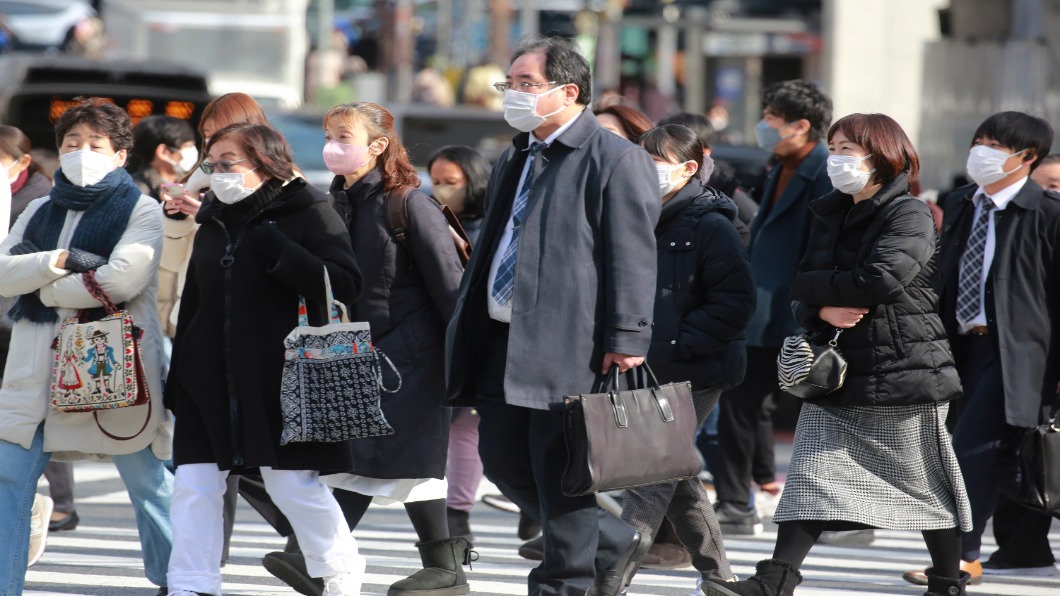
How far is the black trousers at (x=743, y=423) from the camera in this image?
7988 mm

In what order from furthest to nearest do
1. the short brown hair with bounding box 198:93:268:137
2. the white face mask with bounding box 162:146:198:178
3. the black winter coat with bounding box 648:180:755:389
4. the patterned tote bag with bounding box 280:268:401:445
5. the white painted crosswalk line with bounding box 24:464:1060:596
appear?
the white face mask with bounding box 162:146:198:178 → the short brown hair with bounding box 198:93:268:137 → the white painted crosswalk line with bounding box 24:464:1060:596 → the black winter coat with bounding box 648:180:755:389 → the patterned tote bag with bounding box 280:268:401:445

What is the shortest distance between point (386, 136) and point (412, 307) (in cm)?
65

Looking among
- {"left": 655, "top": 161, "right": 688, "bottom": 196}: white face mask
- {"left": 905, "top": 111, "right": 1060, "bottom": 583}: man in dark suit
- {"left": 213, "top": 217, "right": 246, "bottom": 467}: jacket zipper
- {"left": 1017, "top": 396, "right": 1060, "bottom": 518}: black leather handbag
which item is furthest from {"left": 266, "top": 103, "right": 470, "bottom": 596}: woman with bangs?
{"left": 1017, "top": 396, "right": 1060, "bottom": 518}: black leather handbag

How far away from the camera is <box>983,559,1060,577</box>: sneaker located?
730cm

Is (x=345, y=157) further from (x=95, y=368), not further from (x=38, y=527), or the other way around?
(x=38, y=527)

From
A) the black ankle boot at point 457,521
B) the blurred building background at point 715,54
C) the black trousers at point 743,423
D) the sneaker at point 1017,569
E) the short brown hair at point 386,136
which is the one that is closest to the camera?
the short brown hair at point 386,136

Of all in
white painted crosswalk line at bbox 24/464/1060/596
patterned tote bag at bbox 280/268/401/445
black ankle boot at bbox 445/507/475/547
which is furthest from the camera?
black ankle boot at bbox 445/507/475/547

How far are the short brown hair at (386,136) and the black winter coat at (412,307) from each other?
0.08 metres

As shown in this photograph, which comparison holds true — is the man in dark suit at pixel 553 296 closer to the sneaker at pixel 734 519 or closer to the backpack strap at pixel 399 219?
the backpack strap at pixel 399 219

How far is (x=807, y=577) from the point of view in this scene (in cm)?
Result: 715

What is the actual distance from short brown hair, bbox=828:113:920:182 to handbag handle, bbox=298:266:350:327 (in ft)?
6.13

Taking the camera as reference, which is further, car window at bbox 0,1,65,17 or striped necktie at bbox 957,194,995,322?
car window at bbox 0,1,65,17

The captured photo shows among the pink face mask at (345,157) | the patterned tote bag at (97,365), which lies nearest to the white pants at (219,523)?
the patterned tote bag at (97,365)

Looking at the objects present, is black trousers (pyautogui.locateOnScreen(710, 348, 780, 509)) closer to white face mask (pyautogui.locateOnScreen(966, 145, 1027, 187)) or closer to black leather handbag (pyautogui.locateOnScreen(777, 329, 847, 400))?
white face mask (pyautogui.locateOnScreen(966, 145, 1027, 187))
